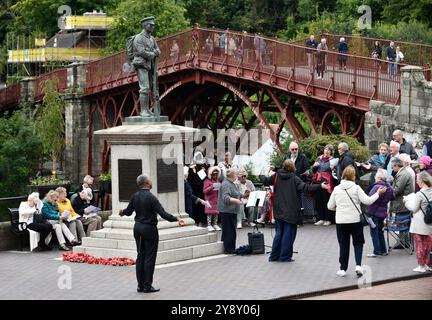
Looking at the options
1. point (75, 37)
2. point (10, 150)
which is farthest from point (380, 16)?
point (10, 150)

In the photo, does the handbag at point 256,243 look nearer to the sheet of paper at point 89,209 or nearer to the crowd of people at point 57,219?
the crowd of people at point 57,219

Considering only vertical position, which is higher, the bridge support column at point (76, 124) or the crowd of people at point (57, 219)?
the bridge support column at point (76, 124)

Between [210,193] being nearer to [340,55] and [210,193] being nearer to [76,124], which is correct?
[340,55]

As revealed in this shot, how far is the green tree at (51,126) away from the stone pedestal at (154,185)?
30.4 m

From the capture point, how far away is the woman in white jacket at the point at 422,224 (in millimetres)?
19797

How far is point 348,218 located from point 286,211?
1.99 meters

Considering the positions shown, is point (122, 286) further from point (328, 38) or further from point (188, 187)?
point (328, 38)

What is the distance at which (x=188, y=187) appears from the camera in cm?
2478

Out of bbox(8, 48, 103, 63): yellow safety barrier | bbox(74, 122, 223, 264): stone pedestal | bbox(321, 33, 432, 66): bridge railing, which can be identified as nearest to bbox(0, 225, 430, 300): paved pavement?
bbox(74, 122, 223, 264): stone pedestal

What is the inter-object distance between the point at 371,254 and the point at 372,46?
62.0ft

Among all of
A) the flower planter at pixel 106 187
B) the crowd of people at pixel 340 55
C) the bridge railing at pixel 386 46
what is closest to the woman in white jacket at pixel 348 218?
the flower planter at pixel 106 187

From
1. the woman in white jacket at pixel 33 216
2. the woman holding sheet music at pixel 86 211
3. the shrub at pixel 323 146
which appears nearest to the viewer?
the woman in white jacket at pixel 33 216

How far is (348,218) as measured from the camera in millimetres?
19578

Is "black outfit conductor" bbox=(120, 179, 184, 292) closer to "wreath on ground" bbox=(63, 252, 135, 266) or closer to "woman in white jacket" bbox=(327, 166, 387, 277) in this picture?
"woman in white jacket" bbox=(327, 166, 387, 277)
